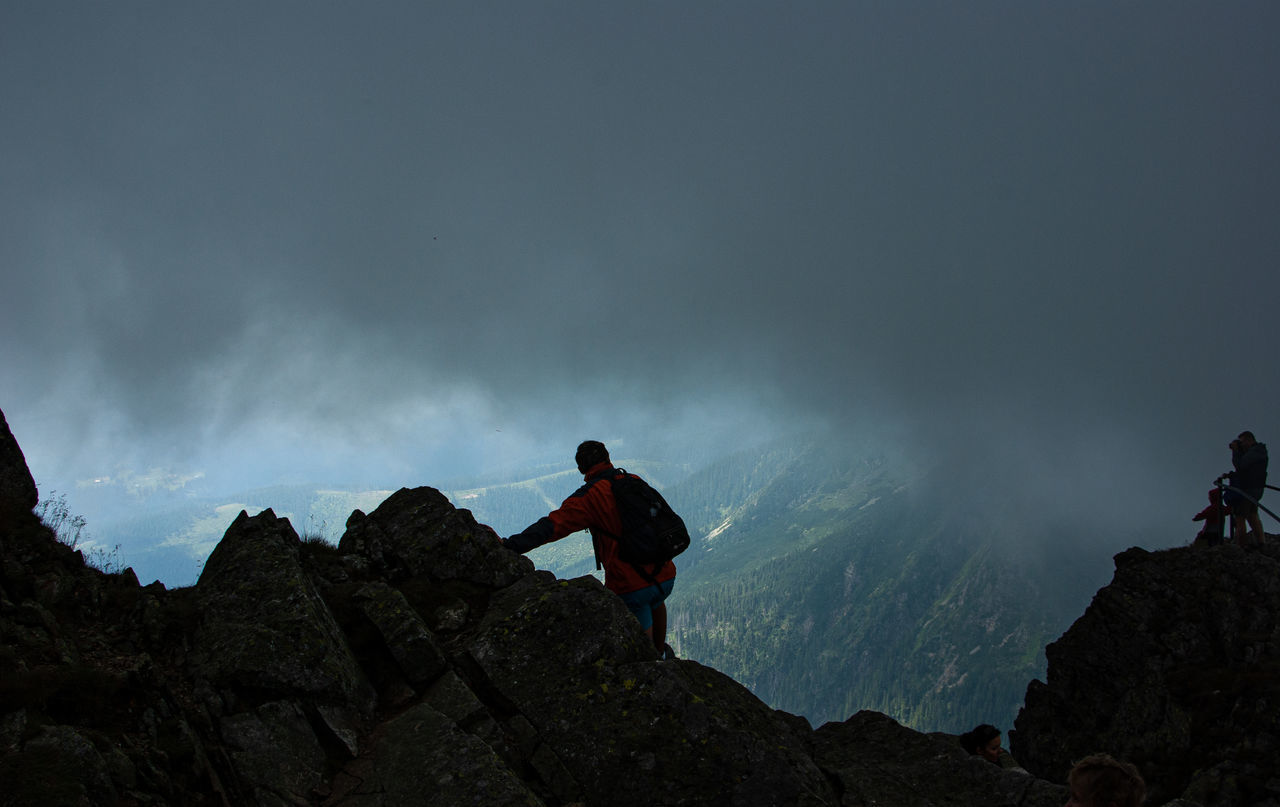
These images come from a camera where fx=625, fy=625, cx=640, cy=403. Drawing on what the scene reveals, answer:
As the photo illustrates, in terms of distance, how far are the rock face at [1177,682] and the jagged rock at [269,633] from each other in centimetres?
3849

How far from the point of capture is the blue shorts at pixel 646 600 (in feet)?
49.2

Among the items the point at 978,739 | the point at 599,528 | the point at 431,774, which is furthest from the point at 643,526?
the point at 978,739

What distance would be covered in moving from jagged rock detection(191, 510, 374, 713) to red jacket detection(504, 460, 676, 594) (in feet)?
14.0

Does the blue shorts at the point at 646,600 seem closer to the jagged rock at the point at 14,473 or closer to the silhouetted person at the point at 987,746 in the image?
the silhouetted person at the point at 987,746

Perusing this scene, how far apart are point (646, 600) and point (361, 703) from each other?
6413 millimetres

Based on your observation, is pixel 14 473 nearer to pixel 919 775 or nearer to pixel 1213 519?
pixel 919 775

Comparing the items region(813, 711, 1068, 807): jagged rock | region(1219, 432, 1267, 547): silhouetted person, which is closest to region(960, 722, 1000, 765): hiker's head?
region(813, 711, 1068, 807): jagged rock

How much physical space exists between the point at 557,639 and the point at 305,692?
188 inches

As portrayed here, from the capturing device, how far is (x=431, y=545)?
1714 centimetres

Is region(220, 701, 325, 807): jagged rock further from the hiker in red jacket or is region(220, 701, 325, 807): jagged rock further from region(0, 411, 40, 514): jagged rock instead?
region(0, 411, 40, 514): jagged rock

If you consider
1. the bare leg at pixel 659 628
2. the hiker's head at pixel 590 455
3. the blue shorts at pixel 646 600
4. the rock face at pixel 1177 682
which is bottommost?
the rock face at pixel 1177 682

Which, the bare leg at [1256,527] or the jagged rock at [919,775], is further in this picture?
the bare leg at [1256,527]

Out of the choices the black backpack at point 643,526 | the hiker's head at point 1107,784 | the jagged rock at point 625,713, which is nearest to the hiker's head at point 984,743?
the jagged rock at point 625,713

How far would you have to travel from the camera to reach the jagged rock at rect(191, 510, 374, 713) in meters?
11.2
